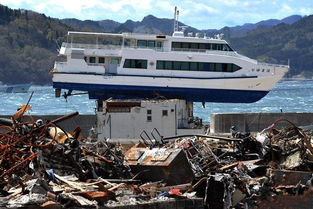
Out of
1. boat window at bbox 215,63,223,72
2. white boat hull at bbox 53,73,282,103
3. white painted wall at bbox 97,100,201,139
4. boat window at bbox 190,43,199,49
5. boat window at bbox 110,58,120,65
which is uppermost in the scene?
boat window at bbox 190,43,199,49

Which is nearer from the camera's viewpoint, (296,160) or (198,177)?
(198,177)

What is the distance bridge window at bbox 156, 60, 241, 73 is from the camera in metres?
48.8

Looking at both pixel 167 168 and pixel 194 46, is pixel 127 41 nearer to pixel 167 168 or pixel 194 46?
pixel 194 46

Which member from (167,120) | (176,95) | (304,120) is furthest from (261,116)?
(176,95)

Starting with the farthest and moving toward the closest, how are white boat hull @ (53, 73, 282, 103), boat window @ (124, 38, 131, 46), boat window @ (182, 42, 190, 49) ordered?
1. boat window @ (182, 42, 190, 49)
2. boat window @ (124, 38, 131, 46)
3. white boat hull @ (53, 73, 282, 103)

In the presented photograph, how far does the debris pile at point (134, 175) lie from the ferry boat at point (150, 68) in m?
Answer: 36.0

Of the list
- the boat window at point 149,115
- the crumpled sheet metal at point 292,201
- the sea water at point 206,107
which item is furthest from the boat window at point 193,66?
the crumpled sheet metal at point 292,201

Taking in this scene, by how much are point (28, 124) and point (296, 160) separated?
4193 mm

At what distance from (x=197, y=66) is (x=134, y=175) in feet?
127

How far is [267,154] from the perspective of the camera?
12234 mm

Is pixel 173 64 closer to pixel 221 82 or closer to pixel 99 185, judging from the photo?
pixel 221 82

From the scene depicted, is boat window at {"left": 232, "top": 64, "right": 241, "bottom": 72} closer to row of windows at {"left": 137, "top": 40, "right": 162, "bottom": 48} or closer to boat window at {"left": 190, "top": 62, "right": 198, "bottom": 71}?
boat window at {"left": 190, "top": 62, "right": 198, "bottom": 71}

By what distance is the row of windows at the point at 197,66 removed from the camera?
48.8 m

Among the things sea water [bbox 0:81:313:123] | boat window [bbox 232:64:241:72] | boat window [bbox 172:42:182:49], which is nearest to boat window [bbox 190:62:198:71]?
boat window [bbox 172:42:182:49]
